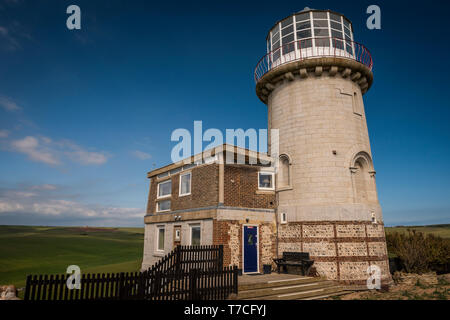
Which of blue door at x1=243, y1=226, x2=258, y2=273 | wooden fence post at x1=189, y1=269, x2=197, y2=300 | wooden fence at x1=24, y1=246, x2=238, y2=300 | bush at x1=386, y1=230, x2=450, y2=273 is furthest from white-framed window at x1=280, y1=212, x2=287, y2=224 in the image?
bush at x1=386, y1=230, x2=450, y2=273

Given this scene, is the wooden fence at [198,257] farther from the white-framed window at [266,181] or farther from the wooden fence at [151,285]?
Answer: the white-framed window at [266,181]

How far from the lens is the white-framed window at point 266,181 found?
15.3 m

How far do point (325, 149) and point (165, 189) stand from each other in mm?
10818

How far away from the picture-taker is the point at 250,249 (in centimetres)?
1370

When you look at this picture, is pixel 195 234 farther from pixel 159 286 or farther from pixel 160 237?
pixel 159 286

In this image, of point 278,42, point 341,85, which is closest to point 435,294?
point 341,85

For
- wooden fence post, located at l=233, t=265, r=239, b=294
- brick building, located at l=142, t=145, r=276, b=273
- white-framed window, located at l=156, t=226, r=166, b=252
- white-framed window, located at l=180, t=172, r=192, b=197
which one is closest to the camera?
wooden fence post, located at l=233, t=265, r=239, b=294

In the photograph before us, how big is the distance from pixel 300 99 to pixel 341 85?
94.4 inches

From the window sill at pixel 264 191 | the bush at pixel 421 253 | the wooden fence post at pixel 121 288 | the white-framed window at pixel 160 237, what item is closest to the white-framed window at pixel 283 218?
the window sill at pixel 264 191

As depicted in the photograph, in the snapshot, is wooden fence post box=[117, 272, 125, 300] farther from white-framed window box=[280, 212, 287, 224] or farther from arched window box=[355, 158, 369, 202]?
arched window box=[355, 158, 369, 202]

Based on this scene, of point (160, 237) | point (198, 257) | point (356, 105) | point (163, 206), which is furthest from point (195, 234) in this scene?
point (356, 105)

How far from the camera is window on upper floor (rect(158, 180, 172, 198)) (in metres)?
18.0

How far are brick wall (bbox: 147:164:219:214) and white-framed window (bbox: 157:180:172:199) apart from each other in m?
0.65

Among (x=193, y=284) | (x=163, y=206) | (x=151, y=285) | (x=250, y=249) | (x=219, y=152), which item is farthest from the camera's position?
(x=163, y=206)
